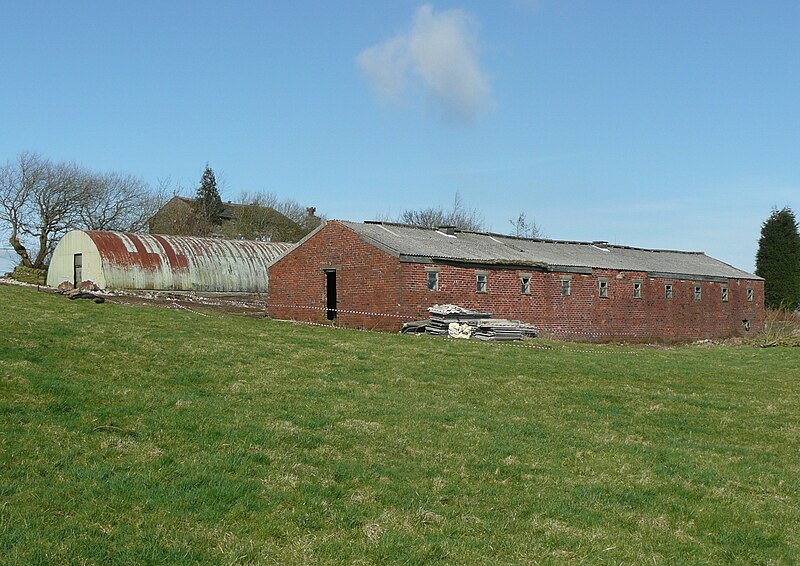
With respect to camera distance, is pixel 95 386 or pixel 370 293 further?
pixel 370 293

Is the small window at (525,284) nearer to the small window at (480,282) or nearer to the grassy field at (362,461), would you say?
the small window at (480,282)

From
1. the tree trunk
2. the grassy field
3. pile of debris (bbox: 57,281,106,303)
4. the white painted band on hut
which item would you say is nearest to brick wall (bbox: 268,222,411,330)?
the white painted band on hut

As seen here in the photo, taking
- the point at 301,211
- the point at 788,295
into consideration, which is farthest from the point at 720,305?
the point at 301,211

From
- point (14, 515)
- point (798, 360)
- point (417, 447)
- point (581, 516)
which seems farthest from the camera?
point (798, 360)

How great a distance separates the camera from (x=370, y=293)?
3167 centimetres

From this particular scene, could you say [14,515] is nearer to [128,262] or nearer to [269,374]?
[269,374]

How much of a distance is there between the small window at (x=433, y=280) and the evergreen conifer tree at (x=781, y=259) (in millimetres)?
40984

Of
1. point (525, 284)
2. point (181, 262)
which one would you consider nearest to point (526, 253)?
point (525, 284)

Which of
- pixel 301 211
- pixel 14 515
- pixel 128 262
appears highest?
pixel 301 211

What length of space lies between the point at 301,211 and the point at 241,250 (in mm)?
48229

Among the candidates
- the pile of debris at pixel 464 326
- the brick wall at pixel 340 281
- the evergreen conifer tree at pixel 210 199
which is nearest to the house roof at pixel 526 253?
the brick wall at pixel 340 281

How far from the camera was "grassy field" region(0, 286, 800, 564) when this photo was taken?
6.96 meters

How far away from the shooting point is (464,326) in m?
27.5

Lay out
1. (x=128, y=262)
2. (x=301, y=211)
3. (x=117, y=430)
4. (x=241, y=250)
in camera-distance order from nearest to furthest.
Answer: (x=117, y=430) → (x=128, y=262) → (x=241, y=250) → (x=301, y=211)
